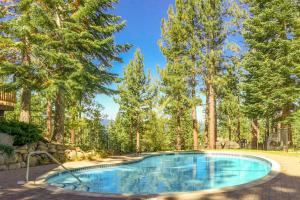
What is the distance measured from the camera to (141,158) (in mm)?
16031

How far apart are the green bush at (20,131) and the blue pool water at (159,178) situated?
9.67 ft

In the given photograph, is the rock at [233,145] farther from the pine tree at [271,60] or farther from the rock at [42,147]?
the rock at [42,147]

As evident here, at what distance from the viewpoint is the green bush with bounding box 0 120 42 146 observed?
12031mm

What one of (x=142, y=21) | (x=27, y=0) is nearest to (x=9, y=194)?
(x=27, y=0)

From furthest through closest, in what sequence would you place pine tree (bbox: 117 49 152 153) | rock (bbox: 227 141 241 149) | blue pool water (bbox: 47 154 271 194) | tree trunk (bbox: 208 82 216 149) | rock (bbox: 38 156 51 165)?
rock (bbox: 227 141 241 149)
pine tree (bbox: 117 49 152 153)
tree trunk (bbox: 208 82 216 149)
rock (bbox: 38 156 51 165)
blue pool water (bbox: 47 154 271 194)

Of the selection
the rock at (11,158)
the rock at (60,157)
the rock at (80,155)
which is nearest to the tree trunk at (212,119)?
the rock at (80,155)

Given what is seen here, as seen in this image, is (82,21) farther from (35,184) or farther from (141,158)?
(35,184)

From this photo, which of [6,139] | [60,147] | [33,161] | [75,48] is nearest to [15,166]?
[33,161]

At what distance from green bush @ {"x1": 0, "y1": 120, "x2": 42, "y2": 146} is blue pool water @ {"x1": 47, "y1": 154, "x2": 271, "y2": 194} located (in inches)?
116

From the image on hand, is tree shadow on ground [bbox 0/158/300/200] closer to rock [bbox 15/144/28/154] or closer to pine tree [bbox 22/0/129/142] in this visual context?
rock [bbox 15/144/28/154]

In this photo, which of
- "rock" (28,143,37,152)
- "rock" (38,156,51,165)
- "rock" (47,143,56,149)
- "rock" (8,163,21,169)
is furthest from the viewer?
"rock" (47,143,56,149)

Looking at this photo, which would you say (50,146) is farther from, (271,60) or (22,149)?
(271,60)

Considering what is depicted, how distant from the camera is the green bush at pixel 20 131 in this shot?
1203cm

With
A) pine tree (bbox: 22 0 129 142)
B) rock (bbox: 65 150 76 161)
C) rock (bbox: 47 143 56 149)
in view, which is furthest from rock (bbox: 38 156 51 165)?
pine tree (bbox: 22 0 129 142)
